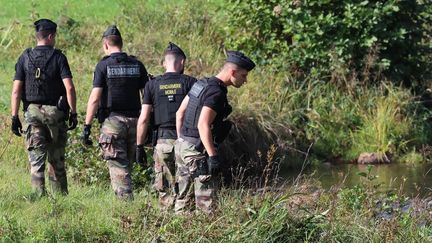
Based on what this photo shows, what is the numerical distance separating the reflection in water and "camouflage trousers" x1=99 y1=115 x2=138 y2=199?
418cm

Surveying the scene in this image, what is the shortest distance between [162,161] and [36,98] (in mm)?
1545

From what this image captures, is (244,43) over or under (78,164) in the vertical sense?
over

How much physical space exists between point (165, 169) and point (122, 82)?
103 cm

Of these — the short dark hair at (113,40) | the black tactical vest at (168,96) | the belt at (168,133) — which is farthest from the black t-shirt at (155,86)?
the short dark hair at (113,40)

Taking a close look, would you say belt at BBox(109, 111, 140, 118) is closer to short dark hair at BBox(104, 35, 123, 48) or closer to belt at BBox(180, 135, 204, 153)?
short dark hair at BBox(104, 35, 123, 48)

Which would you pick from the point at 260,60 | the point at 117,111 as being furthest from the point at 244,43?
the point at 117,111

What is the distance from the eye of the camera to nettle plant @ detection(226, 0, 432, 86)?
15266 mm

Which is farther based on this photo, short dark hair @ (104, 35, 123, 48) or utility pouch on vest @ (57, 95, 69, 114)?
utility pouch on vest @ (57, 95, 69, 114)

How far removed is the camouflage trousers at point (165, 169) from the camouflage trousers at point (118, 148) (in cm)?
44

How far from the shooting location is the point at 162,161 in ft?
27.0

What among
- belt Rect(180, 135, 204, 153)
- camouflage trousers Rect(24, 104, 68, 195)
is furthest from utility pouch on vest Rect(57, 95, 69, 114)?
belt Rect(180, 135, 204, 153)

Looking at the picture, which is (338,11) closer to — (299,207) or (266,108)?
(266,108)

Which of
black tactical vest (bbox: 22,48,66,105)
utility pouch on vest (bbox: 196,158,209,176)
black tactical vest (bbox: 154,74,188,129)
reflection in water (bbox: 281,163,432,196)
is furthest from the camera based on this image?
reflection in water (bbox: 281,163,432,196)

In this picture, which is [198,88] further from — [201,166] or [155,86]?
[155,86]
